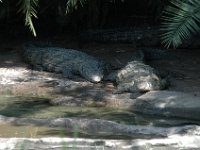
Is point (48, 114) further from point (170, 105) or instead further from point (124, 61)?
point (124, 61)

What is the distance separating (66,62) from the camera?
7.53 metres

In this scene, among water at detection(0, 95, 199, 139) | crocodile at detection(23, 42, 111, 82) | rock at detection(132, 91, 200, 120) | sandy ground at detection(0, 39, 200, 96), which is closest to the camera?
water at detection(0, 95, 199, 139)

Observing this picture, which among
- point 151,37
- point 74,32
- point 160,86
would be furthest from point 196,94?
point 74,32

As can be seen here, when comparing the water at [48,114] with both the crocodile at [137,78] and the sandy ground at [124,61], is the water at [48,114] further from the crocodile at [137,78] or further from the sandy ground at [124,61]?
the crocodile at [137,78]

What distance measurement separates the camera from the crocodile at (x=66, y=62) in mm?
7137

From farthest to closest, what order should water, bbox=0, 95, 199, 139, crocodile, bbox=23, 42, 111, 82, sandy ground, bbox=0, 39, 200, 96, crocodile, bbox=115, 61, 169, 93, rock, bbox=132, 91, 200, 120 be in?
crocodile, bbox=23, 42, 111, 82 < sandy ground, bbox=0, 39, 200, 96 < crocodile, bbox=115, 61, 169, 93 < rock, bbox=132, 91, 200, 120 < water, bbox=0, 95, 199, 139

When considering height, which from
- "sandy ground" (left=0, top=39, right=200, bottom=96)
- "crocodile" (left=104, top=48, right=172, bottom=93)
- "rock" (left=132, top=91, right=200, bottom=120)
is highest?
"rock" (left=132, top=91, right=200, bottom=120)

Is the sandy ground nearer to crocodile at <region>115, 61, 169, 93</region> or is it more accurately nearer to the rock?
crocodile at <region>115, 61, 169, 93</region>

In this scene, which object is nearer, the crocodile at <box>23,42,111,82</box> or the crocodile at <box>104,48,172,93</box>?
the crocodile at <box>104,48,172,93</box>

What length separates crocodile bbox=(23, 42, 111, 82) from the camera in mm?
7137

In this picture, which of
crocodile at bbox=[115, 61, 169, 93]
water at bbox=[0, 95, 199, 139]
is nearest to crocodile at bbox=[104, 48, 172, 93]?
crocodile at bbox=[115, 61, 169, 93]

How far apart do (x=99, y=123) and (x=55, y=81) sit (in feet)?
6.92

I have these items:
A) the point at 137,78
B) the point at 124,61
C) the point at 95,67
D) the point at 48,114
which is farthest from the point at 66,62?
the point at 48,114

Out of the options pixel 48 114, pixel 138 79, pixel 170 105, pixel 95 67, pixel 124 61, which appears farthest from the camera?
pixel 124 61
